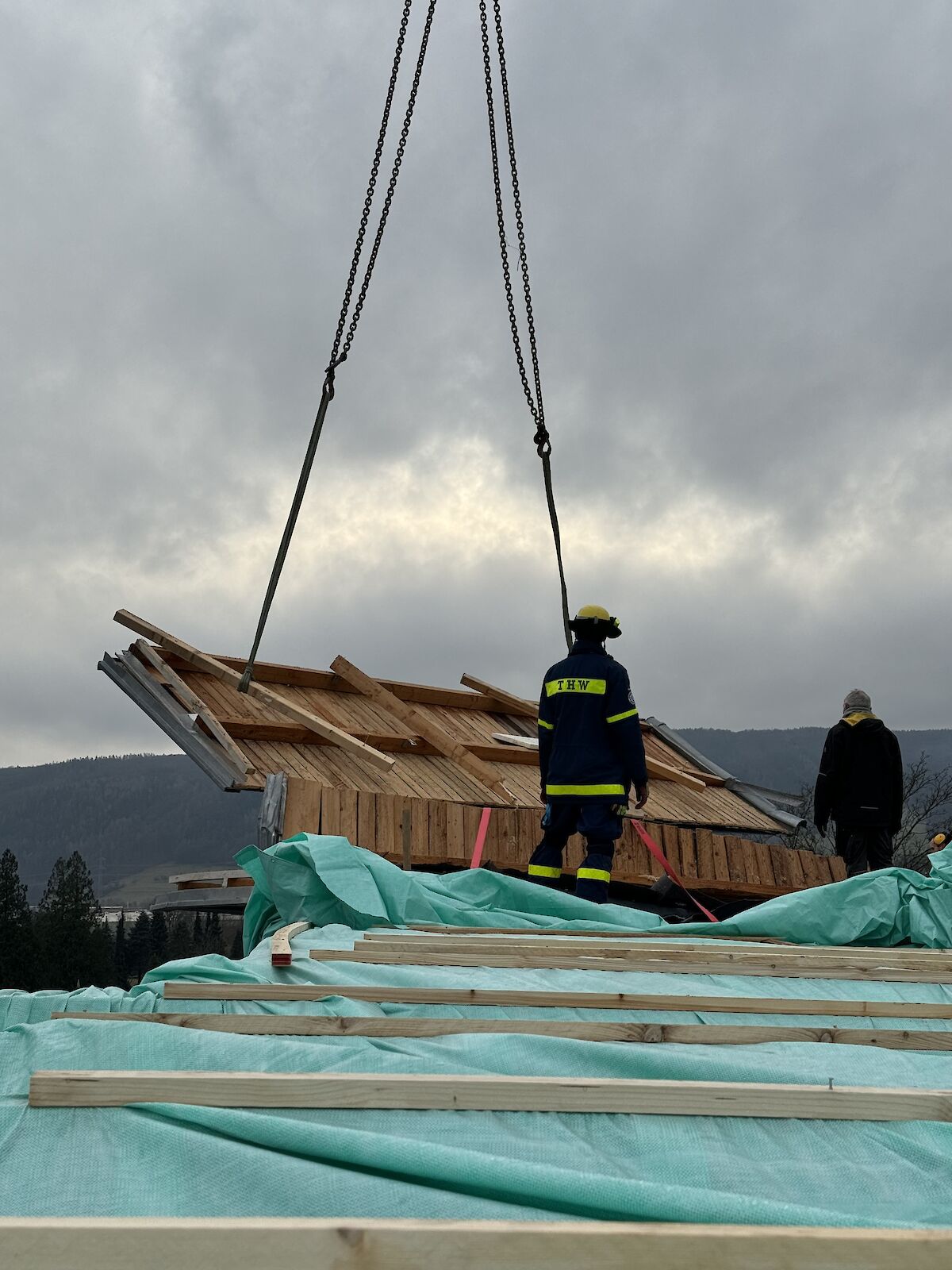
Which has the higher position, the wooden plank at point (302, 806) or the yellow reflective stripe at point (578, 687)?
the yellow reflective stripe at point (578, 687)

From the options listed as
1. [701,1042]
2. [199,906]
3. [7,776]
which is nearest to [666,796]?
[199,906]

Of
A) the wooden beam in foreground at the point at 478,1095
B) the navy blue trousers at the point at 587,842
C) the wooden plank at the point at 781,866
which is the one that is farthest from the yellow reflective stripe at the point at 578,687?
the wooden beam in foreground at the point at 478,1095

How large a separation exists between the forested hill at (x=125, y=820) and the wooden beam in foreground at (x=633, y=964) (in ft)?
503

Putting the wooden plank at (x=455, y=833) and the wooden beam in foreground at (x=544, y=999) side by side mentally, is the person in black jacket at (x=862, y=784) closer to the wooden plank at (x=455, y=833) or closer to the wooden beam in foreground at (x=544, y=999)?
the wooden plank at (x=455, y=833)

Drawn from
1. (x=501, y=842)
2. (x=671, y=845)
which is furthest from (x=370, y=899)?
(x=671, y=845)

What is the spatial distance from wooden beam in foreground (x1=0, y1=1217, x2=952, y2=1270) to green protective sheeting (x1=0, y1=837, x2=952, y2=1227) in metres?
0.23

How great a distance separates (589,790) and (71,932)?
56.5m

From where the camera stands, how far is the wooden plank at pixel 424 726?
31.7 ft

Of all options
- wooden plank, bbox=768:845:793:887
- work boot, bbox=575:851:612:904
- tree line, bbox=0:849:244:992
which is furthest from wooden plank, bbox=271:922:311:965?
tree line, bbox=0:849:244:992

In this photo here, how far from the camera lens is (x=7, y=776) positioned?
194 m

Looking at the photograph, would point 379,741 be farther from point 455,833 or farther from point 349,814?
point 349,814

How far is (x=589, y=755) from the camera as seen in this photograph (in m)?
7.07

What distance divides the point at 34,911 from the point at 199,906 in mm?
62150

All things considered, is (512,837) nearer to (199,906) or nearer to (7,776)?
(199,906)
